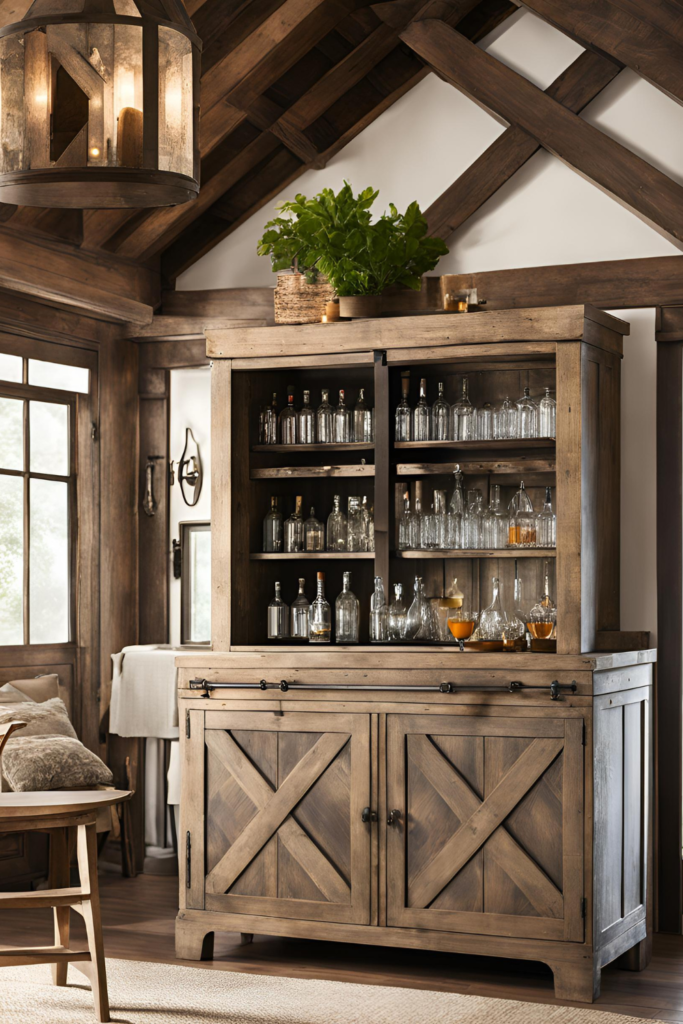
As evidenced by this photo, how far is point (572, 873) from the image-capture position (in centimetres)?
423

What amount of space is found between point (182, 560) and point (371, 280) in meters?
1.95

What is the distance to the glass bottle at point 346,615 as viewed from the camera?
202 inches

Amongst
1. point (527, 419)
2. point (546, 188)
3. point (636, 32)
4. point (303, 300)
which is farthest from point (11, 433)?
point (636, 32)

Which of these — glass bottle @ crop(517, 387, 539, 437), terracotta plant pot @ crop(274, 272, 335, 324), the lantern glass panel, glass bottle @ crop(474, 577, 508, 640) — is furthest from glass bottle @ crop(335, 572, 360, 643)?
the lantern glass panel

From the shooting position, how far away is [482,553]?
479 cm

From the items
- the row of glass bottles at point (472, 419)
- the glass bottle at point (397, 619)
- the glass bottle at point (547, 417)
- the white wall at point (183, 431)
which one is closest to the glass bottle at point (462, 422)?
the row of glass bottles at point (472, 419)

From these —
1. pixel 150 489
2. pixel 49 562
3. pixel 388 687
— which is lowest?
pixel 388 687

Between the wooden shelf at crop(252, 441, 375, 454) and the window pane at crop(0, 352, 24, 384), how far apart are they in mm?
1312

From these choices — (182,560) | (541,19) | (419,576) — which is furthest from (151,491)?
(541,19)

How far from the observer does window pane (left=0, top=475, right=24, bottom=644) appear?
5645 mm

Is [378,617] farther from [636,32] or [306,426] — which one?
[636,32]

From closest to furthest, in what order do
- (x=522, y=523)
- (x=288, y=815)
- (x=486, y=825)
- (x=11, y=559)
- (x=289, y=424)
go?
(x=486, y=825), (x=288, y=815), (x=522, y=523), (x=289, y=424), (x=11, y=559)

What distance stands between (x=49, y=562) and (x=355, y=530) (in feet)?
5.31

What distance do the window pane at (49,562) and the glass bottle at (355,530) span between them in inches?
61.5
